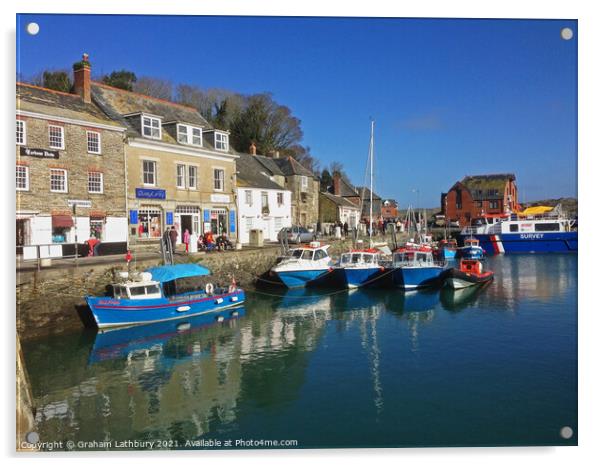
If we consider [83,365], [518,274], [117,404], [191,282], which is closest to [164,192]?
[191,282]

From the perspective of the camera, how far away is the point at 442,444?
24.7 ft

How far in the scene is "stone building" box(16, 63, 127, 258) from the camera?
53.8ft

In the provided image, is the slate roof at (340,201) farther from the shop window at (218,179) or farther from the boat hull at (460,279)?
the boat hull at (460,279)

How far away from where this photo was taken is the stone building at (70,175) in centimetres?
1639

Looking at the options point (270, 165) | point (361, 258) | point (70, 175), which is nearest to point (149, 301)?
point (70, 175)

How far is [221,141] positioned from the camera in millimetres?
27844

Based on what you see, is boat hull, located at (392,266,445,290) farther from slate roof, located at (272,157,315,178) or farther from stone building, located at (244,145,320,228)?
slate roof, located at (272,157,315,178)

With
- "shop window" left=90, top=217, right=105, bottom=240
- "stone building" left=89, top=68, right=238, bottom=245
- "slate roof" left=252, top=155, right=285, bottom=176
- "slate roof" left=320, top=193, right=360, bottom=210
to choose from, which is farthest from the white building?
"slate roof" left=320, top=193, right=360, bottom=210

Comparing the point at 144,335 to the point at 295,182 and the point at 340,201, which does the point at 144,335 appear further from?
the point at 340,201

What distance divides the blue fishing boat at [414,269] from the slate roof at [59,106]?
14.8 metres

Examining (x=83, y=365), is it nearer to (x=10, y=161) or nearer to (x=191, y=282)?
(x=10, y=161)

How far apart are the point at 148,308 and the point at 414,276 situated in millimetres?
13170

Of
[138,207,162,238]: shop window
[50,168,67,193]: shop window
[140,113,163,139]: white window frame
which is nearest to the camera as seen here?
[50,168,67,193]: shop window

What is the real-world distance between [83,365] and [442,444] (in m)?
9.05
